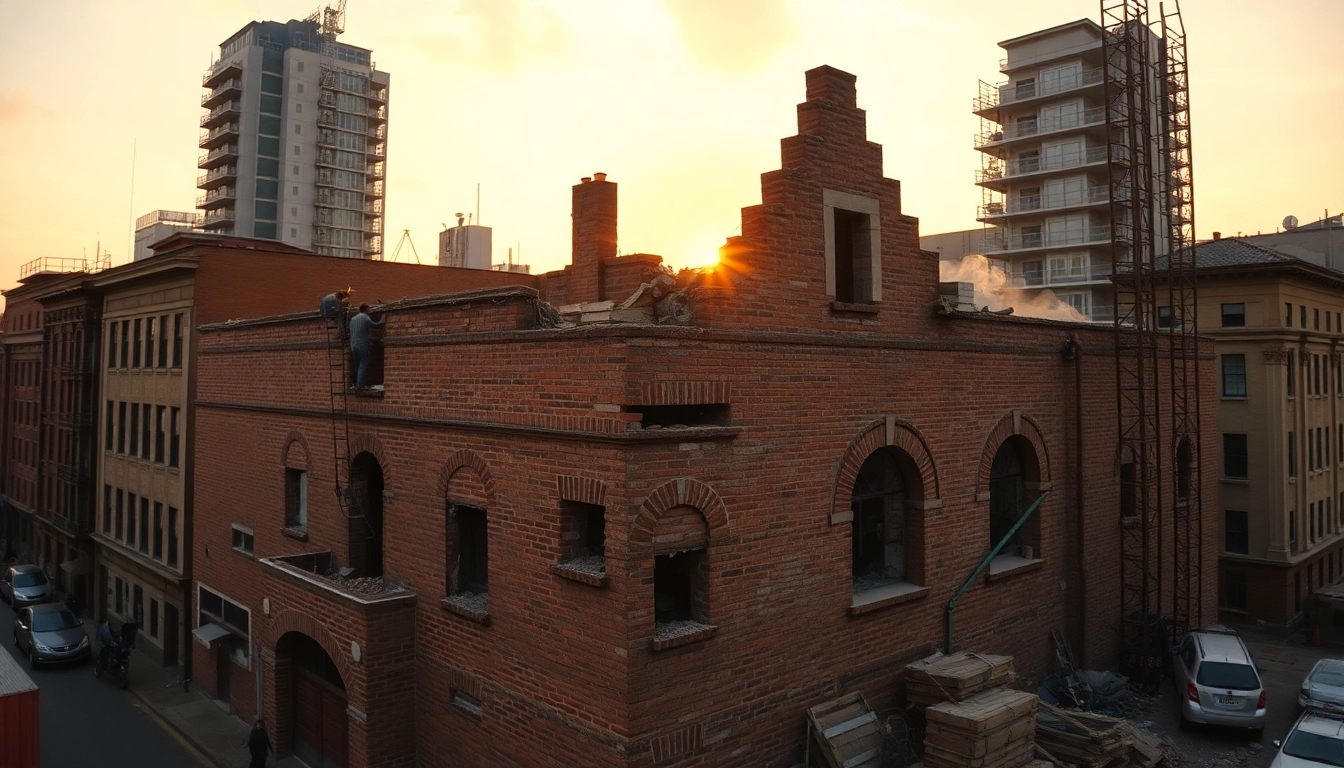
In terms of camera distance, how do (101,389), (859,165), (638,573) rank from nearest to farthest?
(638,573) → (859,165) → (101,389)

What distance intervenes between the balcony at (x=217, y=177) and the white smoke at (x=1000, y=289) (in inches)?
2301


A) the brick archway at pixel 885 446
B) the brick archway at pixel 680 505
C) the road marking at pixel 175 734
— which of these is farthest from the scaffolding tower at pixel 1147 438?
the road marking at pixel 175 734

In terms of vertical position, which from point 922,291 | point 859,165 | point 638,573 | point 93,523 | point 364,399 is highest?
point 859,165

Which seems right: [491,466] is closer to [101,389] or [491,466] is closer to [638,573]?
[638,573]

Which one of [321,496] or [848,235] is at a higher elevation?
[848,235]

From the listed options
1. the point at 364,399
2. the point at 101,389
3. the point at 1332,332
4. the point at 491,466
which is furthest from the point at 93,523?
the point at 1332,332

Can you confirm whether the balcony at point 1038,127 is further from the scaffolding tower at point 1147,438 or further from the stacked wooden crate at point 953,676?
the stacked wooden crate at point 953,676

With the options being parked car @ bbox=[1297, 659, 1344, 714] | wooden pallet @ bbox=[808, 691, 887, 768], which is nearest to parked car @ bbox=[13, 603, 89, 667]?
wooden pallet @ bbox=[808, 691, 887, 768]

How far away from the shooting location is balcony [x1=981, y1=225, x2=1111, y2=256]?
53.3 metres

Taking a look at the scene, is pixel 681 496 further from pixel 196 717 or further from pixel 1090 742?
pixel 196 717

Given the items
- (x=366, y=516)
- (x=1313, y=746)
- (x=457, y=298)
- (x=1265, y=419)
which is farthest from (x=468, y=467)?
(x=1265, y=419)

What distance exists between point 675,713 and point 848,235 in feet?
25.2

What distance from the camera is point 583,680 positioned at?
33.8ft

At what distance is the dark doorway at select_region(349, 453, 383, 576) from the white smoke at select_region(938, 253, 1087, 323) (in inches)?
1485
